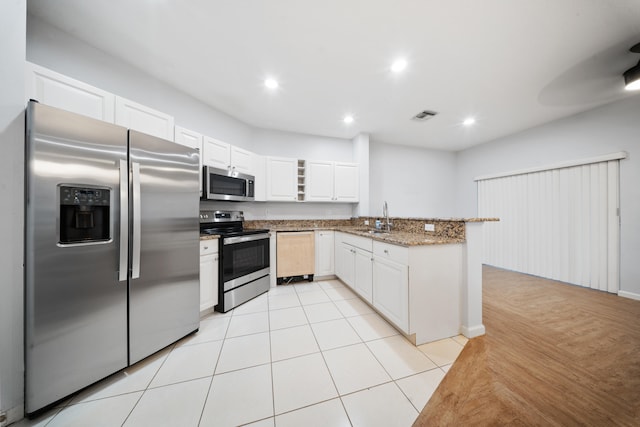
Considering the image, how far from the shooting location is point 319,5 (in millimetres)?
1514

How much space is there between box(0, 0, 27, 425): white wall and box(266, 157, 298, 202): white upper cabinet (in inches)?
96.1

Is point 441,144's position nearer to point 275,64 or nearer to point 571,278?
point 571,278

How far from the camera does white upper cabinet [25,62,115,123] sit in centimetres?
136

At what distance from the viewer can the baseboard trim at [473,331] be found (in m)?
1.86

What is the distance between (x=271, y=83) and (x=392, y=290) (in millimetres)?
2729

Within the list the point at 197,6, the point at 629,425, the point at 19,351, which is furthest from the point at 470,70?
the point at 19,351

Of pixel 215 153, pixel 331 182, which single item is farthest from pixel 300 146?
pixel 215 153

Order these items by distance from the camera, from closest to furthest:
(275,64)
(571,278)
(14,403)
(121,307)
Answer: (14,403), (121,307), (275,64), (571,278)

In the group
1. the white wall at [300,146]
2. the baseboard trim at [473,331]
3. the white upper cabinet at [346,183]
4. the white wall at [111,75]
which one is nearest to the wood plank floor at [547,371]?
the baseboard trim at [473,331]

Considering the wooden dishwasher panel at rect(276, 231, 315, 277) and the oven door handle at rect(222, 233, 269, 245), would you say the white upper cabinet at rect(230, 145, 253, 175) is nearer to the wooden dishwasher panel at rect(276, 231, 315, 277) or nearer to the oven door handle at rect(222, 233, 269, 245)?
the oven door handle at rect(222, 233, 269, 245)

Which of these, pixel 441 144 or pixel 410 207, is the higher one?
pixel 441 144

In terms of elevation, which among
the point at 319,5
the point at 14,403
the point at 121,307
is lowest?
the point at 14,403

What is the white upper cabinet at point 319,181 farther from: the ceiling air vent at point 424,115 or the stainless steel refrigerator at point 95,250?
the stainless steel refrigerator at point 95,250

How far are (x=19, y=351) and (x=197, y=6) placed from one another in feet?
8.24
